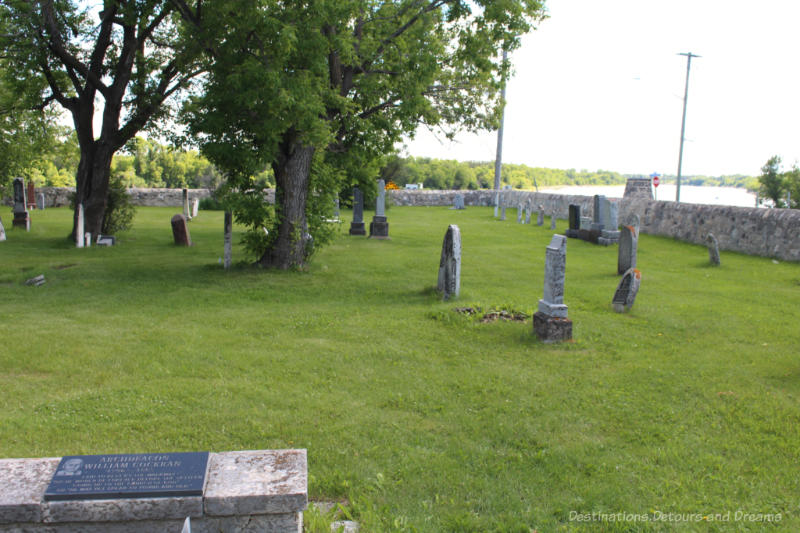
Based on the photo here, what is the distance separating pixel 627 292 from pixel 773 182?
37091 mm

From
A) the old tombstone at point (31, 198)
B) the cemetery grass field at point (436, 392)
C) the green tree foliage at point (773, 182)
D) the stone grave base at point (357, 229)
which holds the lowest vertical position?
the cemetery grass field at point (436, 392)

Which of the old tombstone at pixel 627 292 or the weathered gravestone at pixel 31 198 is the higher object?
the weathered gravestone at pixel 31 198

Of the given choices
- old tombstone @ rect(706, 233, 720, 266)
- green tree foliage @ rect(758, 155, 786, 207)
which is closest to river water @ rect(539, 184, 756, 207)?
green tree foliage @ rect(758, 155, 786, 207)

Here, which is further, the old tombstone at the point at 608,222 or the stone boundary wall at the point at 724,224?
the old tombstone at the point at 608,222

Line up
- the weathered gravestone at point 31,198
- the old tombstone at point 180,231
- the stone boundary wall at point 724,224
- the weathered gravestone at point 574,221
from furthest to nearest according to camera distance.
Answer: the weathered gravestone at point 31,198 < the weathered gravestone at point 574,221 < the old tombstone at point 180,231 < the stone boundary wall at point 724,224

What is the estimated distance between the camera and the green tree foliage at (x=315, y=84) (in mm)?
10672

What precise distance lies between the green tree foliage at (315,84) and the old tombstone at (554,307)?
517cm

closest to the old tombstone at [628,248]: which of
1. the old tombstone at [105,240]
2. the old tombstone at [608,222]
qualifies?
the old tombstone at [608,222]

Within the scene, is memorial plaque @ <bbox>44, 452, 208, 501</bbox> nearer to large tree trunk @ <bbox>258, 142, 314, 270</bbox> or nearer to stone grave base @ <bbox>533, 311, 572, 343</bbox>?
stone grave base @ <bbox>533, 311, 572, 343</bbox>

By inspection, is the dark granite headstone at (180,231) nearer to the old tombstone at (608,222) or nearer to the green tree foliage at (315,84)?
the green tree foliage at (315,84)

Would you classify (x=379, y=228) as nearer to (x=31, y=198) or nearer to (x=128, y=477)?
(x=128, y=477)

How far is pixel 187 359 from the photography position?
263 inches

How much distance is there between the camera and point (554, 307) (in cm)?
763

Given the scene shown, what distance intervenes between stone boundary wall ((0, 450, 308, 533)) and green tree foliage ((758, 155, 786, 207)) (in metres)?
43.6
